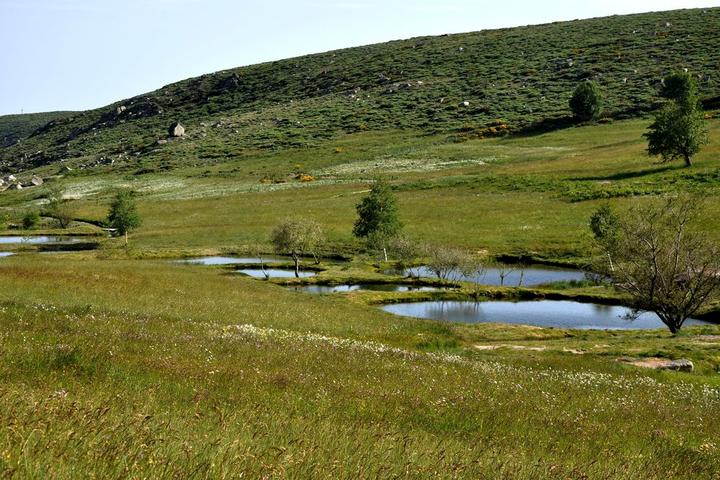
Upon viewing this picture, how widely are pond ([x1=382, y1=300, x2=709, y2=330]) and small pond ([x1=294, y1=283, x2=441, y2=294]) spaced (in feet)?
18.1

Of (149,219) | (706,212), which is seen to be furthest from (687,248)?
(149,219)

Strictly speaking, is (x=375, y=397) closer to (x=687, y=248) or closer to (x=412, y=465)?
(x=412, y=465)

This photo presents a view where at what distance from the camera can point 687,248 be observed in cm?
3675

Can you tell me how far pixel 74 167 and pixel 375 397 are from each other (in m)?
212

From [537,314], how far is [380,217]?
27488 millimetres

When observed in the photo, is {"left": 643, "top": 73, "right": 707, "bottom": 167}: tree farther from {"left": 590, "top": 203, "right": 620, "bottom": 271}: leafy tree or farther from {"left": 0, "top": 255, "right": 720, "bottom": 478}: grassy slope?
{"left": 0, "top": 255, "right": 720, "bottom": 478}: grassy slope

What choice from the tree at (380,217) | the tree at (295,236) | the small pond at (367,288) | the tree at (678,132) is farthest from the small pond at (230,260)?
the tree at (678,132)

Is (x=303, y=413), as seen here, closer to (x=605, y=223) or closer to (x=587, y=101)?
(x=605, y=223)

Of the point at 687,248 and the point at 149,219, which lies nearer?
the point at 687,248

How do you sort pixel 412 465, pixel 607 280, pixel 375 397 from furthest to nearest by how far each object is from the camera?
pixel 607 280 → pixel 375 397 → pixel 412 465

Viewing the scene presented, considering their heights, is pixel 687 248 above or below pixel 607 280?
above

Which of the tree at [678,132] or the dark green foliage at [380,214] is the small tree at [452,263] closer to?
the dark green foliage at [380,214]

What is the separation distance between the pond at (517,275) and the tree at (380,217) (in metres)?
5.97

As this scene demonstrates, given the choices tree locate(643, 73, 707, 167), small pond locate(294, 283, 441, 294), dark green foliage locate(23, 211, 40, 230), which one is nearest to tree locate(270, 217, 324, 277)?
small pond locate(294, 283, 441, 294)
